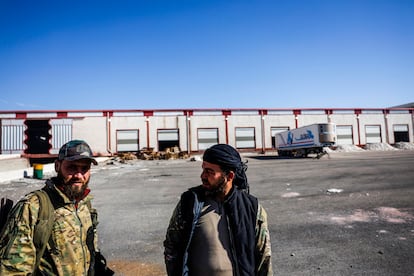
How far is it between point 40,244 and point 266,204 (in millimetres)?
6959

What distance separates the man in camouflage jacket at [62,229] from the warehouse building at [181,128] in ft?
101

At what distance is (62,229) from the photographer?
6.52 ft

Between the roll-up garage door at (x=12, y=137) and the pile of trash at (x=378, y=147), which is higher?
the roll-up garage door at (x=12, y=137)

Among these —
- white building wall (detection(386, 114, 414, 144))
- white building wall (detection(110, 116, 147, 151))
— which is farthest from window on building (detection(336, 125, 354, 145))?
white building wall (detection(110, 116, 147, 151))

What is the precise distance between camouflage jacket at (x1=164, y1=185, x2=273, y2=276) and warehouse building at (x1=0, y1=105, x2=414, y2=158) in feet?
102

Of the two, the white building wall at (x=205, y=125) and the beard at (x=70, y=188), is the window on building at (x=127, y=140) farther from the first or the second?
the beard at (x=70, y=188)

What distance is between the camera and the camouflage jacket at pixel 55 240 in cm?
169

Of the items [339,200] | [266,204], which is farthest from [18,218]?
[339,200]

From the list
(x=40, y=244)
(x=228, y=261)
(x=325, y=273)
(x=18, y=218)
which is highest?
(x=18, y=218)

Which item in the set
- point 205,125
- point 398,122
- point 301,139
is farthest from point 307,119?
point 205,125

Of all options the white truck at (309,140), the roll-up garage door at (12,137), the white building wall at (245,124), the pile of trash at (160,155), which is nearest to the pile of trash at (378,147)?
the white truck at (309,140)

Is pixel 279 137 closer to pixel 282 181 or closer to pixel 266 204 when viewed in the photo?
pixel 282 181

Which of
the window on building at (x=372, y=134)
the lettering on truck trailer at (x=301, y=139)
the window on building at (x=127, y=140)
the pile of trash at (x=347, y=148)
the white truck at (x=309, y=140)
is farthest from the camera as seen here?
the window on building at (x=372, y=134)

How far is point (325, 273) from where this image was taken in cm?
392
